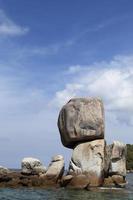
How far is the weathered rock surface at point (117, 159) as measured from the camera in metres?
46.5

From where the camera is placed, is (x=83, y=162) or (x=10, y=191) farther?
(x=83, y=162)

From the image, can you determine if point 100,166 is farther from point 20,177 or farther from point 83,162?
point 20,177

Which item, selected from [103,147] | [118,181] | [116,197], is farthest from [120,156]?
[116,197]

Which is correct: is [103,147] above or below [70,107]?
below

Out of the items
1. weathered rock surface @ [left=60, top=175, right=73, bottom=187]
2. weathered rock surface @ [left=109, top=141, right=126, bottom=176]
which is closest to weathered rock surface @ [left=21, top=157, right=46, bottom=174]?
weathered rock surface @ [left=60, top=175, right=73, bottom=187]

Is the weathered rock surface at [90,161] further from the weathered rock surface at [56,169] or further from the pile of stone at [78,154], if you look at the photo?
the weathered rock surface at [56,169]

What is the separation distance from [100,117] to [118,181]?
27.4 ft

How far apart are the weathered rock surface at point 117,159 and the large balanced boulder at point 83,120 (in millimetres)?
7050

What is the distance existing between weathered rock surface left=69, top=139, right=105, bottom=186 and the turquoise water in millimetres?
2514

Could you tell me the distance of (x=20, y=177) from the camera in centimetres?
4022

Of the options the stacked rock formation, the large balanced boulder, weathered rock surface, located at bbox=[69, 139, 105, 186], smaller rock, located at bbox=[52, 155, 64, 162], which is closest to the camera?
weathered rock surface, located at bbox=[69, 139, 105, 186]

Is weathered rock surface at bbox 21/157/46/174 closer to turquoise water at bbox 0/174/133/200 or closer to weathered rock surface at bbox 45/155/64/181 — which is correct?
weathered rock surface at bbox 45/155/64/181

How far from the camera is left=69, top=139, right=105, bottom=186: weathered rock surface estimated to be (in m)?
38.3

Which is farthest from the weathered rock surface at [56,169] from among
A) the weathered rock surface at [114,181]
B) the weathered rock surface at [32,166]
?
the weathered rock surface at [114,181]
